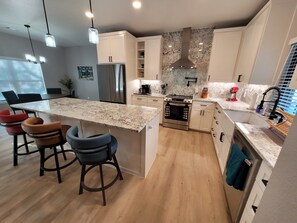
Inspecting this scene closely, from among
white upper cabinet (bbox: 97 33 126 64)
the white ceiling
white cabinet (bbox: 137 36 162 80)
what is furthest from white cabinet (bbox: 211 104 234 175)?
white upper cabinet (bbox: 97 33 126 64)

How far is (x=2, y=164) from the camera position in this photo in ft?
6.79

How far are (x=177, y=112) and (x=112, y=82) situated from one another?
2140 mm

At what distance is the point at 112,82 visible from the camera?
362 centimetres

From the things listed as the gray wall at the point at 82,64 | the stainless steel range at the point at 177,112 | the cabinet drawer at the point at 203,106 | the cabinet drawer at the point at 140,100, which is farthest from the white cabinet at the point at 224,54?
the gray wall at the point at 82,64

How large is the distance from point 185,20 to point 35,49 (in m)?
5.93

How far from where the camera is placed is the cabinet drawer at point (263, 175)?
2.86 ft

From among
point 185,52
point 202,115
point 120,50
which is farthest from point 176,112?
point 120,50

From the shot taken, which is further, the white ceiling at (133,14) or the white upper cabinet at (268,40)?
the white ceiling at (133,14)

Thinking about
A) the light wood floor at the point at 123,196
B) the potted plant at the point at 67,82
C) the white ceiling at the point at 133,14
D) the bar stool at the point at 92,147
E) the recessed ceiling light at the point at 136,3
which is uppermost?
the white ceiling at the point at 133,14

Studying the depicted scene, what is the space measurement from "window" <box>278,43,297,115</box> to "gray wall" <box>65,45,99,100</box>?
611 centimetres

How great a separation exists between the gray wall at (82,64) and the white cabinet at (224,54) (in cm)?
492

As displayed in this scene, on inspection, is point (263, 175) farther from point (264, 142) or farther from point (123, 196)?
point (123, 196)

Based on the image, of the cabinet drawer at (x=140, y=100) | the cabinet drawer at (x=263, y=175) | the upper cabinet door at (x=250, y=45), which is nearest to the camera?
the cabinet drawer at (x=263, y=175)

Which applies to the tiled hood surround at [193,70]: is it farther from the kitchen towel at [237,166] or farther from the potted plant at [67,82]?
the potted plant at [67,82]
